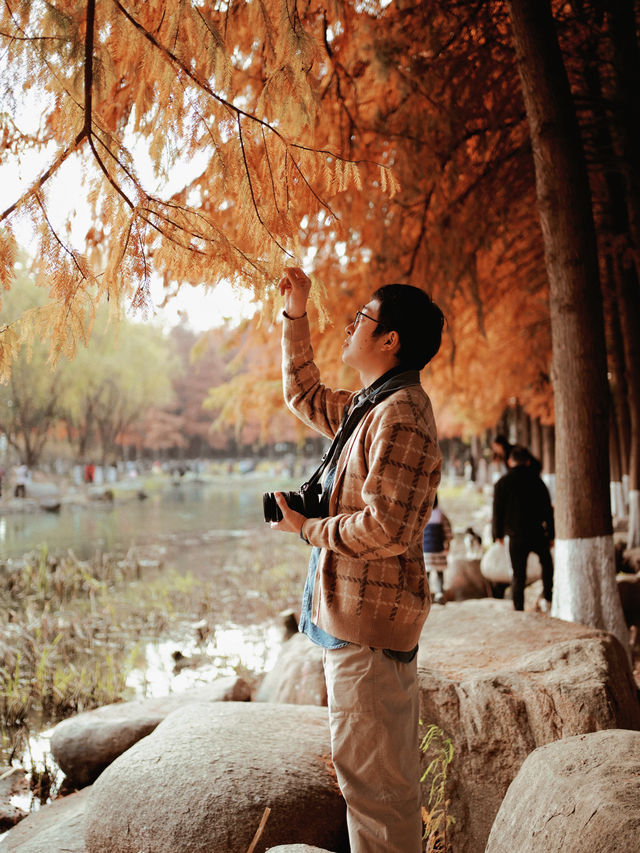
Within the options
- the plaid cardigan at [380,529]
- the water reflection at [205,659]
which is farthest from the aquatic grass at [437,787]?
the water reflection at [205,659]

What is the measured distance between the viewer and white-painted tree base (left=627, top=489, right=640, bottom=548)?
9133 millimetres

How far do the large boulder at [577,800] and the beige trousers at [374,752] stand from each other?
12.3 inches

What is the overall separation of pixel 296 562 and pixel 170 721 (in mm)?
7991

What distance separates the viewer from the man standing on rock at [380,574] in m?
1.91

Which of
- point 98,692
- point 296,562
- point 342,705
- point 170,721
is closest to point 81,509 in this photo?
point 296,562

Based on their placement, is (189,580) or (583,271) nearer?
(583,271)

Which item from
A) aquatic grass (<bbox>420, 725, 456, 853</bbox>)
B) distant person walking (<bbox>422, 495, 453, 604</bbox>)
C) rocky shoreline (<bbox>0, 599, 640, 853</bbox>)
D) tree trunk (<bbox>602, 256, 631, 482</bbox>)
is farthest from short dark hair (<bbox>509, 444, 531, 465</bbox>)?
tree trunk (<bbox>602, 256, 631, 482</bbox>)

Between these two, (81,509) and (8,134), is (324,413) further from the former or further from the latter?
(81,509)

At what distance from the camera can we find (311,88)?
260 centimetres

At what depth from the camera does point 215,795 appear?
262 cm

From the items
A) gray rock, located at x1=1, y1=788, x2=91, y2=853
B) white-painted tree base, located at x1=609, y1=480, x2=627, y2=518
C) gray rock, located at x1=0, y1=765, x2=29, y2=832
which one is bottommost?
gray rock, located at x1=0, y1=765, x2=29, y2=832

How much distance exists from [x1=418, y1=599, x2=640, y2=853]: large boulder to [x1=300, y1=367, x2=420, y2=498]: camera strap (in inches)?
52.9

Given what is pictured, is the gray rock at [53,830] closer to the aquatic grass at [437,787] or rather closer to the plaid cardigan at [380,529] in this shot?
the aquatic grass at [437,787]

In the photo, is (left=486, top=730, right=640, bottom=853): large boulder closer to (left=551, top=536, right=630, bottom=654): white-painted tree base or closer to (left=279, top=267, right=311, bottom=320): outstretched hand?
(left=279, top=267, right=311, bottom=320): outstretched hand
